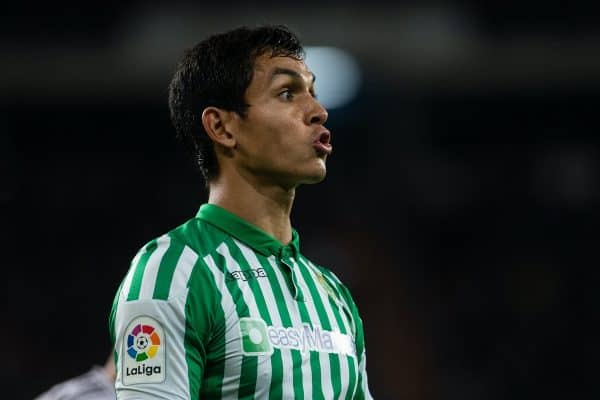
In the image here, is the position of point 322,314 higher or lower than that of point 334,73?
lower

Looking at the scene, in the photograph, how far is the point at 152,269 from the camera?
1847 mm

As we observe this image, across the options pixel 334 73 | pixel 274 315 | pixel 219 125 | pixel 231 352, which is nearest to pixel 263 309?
pixel 274 315

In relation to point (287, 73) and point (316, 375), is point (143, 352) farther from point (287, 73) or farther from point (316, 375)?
point (287, 73)

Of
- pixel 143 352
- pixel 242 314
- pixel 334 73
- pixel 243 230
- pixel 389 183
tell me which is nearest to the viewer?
pixel 143 352

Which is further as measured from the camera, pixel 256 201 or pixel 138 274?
pixel 256 201

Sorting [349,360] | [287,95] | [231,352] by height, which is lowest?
[349,360]

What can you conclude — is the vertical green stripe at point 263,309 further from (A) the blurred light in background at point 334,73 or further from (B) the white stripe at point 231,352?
(A) the blurred light in background at point 334,73

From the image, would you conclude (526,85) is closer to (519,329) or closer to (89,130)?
(519,329)

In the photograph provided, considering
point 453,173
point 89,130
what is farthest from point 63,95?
point 453,173

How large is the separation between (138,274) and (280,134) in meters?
0.47

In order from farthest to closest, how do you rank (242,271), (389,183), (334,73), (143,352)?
1. (389,183)
2. (334,73)
3. (242,271)
4. (143,352)

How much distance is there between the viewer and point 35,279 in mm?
9297

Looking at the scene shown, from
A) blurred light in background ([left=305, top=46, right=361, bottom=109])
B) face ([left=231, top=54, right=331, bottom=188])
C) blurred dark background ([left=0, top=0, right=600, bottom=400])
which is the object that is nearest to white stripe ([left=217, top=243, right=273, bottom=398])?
face ([left=231, top=54, right=331, bottom=188])

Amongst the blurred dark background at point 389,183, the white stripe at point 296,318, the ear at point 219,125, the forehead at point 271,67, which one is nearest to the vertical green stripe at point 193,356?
the white stripe at point 296,318
